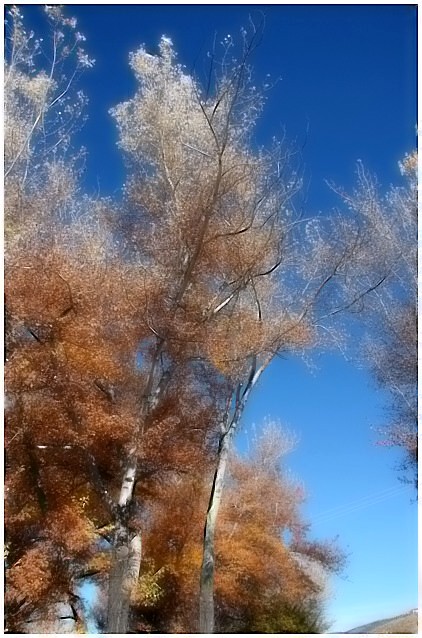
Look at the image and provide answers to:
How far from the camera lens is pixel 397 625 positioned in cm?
632

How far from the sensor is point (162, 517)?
7332mm

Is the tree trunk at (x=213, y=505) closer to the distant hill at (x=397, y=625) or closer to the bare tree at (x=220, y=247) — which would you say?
the bare tree at (x=220, y=247)

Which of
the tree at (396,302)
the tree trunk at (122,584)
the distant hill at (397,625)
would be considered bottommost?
the distant hill at (397,625)

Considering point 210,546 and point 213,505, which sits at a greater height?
point 213,505

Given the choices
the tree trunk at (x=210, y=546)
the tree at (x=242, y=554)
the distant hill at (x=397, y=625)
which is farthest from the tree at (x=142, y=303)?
the distant hill at (x=397, y=625)

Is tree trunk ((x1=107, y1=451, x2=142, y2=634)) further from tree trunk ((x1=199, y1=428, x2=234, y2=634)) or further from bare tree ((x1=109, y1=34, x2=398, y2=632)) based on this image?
tree trunk ((x1=199, y1=428, x2=234, y2=634))

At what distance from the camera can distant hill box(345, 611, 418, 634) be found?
20.4ft

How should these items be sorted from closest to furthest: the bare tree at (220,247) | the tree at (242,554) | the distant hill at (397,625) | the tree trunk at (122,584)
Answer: the distant hill at (397,625) < the tree trunk at (122,584) < the bare tree at (220,247) < the tree at (242,554)

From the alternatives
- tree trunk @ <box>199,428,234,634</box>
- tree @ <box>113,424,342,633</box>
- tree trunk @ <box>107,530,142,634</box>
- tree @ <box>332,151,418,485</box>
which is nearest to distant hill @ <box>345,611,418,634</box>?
tree @ <box>113,424,342,633</box>

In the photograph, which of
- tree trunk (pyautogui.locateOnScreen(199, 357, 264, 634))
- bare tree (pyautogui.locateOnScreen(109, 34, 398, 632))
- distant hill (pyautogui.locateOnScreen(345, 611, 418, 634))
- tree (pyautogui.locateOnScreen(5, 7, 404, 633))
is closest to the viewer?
distant hill (pyautogui.locateOnScreen(345, 611, 418, 634))

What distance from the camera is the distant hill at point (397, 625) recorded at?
20.4 ft

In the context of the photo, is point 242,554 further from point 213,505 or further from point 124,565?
point 124,565

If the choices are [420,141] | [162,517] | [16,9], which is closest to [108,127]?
[16,9]

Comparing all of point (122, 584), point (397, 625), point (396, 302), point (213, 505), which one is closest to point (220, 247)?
point (396, 302)
